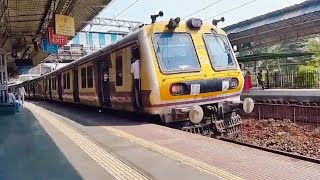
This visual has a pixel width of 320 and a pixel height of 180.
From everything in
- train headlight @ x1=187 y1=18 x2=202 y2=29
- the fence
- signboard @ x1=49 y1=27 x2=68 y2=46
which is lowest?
the fence

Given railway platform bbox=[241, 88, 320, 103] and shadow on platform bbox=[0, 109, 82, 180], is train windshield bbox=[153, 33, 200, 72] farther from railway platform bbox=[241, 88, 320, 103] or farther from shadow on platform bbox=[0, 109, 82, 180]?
railway platform bbox=[241, 88, 320, 103]

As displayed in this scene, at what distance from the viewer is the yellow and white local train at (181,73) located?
7.85 meters

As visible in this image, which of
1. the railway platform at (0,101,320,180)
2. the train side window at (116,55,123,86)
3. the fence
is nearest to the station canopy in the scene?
the train side window at (116,55,123,86)

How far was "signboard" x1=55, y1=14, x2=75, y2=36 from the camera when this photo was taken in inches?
553

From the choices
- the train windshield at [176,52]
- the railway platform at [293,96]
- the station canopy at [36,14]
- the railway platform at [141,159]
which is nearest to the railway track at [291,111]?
the railway platform at [293,96]

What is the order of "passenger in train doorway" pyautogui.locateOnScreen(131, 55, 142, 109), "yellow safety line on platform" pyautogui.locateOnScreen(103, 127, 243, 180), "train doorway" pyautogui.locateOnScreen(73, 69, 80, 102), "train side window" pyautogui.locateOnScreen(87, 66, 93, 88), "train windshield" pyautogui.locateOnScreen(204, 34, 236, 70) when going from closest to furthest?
"yellow safety line on platform" pyautogui.locateOnScreen(103, 127, 243, 180)
"passenger in train doorway" pyautogui.locateOnScreen(131, 55, 142, 109)
"train windshield" pyautogui.locateOnScreen(204, 34, 236, 70)
"train side window" pyautogui.locateOnScreen(87, 66, 93, 88)
"train doorway" pyautogui.locateOnScreen(73, 69, 80, 102)

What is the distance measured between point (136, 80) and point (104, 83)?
286cm

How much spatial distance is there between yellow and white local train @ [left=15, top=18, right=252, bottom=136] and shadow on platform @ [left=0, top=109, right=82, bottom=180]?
2266 millimetres

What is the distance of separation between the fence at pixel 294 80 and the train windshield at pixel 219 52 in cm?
1305

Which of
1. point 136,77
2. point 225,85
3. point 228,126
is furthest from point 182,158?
point 225,85

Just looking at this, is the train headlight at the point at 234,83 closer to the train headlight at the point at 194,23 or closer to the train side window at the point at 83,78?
the train headlight at the point at 194,23

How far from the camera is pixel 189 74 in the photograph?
26.4 ft

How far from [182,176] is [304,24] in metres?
15.9

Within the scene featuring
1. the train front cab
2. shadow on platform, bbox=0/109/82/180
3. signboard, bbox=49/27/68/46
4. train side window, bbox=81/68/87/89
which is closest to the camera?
shadow on platform, bbox=0/109/82/180
